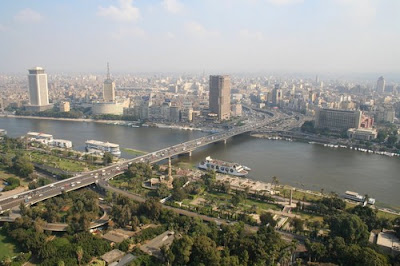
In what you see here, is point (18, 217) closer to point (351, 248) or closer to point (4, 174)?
point (4, 174)

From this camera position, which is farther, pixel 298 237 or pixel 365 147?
pixel 365 147

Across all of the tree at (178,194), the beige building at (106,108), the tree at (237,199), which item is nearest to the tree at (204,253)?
the tree at (237,199)

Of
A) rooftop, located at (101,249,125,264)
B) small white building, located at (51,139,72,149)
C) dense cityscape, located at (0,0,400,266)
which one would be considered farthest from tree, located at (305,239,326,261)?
small white building, located at (51,139,72,149)

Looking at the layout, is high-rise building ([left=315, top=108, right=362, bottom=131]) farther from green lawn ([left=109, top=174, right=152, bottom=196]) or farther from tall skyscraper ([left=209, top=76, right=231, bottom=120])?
green lawn ([left=109, top=174, right=152, bottom=196])

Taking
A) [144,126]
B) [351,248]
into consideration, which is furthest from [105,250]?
[144,126]

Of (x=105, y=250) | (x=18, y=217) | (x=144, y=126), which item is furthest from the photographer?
(x=144, y=126)

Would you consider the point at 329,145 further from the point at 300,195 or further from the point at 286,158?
the point at 300,195
